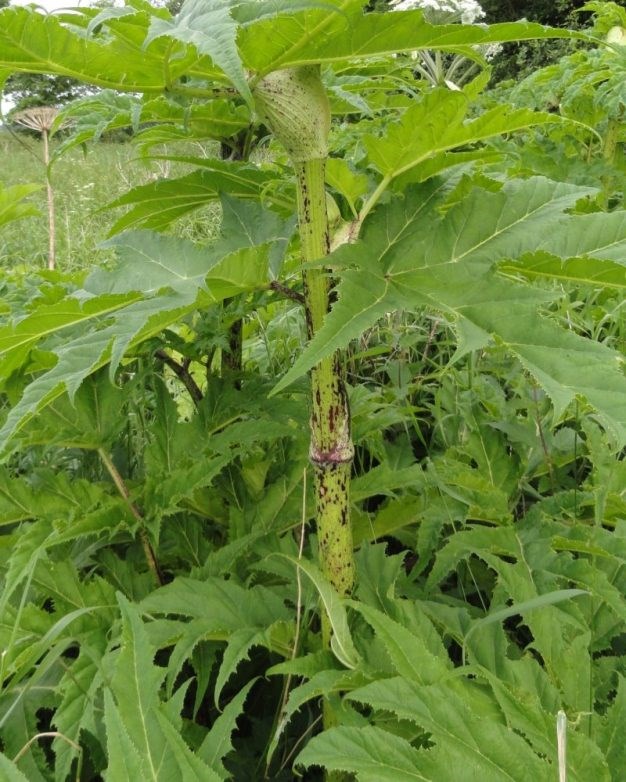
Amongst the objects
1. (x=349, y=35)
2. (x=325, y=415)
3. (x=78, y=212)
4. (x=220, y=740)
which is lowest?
(x=220, y=740)

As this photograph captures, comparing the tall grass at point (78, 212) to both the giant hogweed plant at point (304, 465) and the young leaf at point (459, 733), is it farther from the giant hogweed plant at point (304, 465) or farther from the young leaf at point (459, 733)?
the young leaf at point (459, 733)

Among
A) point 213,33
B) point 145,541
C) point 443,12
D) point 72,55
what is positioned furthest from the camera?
point 443,12

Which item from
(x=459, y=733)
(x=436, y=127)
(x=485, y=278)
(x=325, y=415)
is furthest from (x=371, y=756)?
(x=436, y=127)

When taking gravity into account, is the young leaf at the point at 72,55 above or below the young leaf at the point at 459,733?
above

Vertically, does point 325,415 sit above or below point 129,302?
below

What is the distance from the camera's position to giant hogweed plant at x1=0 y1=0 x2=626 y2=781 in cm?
63

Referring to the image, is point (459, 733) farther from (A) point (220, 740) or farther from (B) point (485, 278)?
(B) point (485, 278)

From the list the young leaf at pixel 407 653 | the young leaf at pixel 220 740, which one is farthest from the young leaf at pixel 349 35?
the young leaf at pixel 220 740

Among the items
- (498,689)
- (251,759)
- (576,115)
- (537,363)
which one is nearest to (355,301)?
(537,363)

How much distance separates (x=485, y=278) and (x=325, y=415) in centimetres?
25

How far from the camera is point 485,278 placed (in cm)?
67

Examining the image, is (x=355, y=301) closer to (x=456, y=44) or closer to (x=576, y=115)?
(x=456, y=44)

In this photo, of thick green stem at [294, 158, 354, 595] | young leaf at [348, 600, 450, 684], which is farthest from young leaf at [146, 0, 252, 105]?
young leaf at [348, 600, 450, 684]

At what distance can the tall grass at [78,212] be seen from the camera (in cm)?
342
